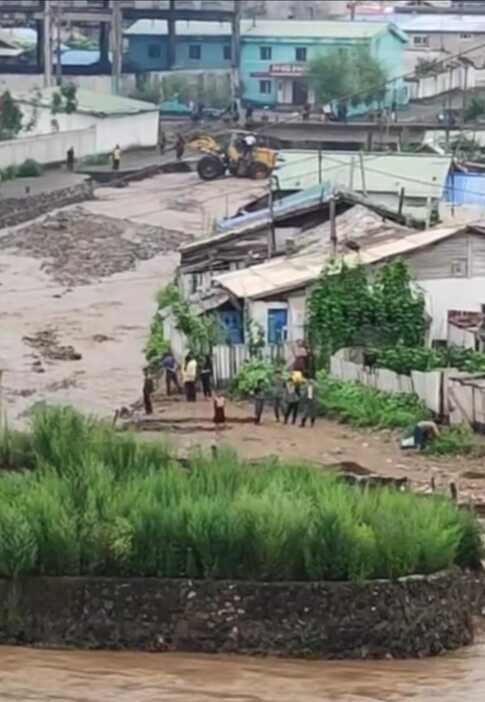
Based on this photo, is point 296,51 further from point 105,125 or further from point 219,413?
point 219,413

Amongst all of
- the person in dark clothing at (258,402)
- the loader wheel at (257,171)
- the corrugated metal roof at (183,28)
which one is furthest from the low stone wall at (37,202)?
the corrugated metal roof at (183,28)

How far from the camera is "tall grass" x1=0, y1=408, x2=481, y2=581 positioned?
551 inches

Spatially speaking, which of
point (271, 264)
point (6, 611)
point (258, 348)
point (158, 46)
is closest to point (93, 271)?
point (271, 264)

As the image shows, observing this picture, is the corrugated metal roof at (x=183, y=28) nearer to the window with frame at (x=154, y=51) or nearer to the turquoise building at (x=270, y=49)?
the turquoise building at (x=270, y=49)

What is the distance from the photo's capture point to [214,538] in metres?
14.0

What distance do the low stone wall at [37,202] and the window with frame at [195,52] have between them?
2152 cm

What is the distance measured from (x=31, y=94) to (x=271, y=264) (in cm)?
2656

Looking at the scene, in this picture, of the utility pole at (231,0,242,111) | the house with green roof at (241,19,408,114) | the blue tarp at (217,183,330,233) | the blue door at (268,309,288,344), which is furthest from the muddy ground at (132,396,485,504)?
the utility pole at (231,0,242,111)

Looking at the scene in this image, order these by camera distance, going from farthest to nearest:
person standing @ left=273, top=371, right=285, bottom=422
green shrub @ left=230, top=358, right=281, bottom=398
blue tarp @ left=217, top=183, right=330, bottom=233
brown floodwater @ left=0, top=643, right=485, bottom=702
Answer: blue tarp @ left=217, top=183, right=330, bottom=233 < green shrub @ left=230, top=358, right=281, bottom=398 < person standing @ left=273, top=371, right=285, bottom=422 < brown floodwater @ left=0, top=643, right=485, bottom=702

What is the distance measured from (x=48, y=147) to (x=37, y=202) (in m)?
5.78

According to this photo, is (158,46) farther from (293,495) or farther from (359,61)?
(293,495)

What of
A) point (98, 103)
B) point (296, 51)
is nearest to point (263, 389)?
point (98, 103)

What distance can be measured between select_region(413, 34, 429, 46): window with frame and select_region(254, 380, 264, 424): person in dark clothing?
47.2 meters

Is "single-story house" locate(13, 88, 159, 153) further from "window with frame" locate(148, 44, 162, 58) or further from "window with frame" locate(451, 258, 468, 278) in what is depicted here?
"window with frame" locate(451, 258, 468, 278)
